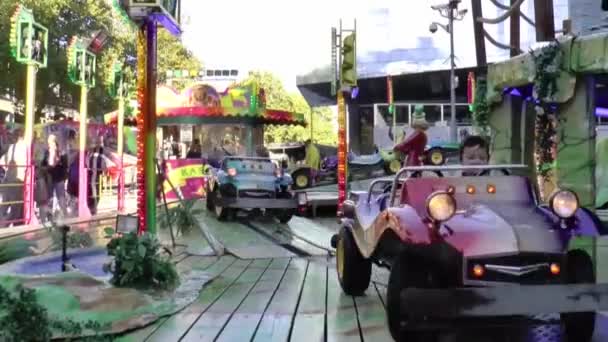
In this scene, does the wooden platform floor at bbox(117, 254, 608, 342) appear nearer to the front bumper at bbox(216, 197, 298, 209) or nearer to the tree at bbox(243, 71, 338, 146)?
the front bumper at bbox(216, 197, 298, 209)

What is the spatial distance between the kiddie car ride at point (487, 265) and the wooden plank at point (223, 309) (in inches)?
57.7

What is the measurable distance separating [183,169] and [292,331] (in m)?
17.0

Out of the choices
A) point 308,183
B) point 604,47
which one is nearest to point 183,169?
point 308,183

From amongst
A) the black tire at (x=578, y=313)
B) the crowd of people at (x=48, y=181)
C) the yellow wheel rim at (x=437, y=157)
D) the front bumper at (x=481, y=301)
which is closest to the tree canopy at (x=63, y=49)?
the crowd of people at (x=48, y=181)

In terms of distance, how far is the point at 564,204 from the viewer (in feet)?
14.6

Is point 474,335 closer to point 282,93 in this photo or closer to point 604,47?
point 604,47

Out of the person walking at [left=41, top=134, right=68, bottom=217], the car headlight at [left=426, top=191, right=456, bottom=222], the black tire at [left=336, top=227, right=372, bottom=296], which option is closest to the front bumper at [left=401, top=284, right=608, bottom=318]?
the car headlight at [left=426, top=191, right=456, bottom=222]

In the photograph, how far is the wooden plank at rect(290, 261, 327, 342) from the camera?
4.93 meters

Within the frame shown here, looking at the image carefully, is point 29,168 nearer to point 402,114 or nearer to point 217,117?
point 217,117

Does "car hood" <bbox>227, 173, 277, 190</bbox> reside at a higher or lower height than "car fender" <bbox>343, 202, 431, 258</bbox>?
higher

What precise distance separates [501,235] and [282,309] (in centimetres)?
230

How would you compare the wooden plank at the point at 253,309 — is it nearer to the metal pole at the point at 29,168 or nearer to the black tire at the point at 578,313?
the black tire at the point at 578,313

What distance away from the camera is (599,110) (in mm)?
13523

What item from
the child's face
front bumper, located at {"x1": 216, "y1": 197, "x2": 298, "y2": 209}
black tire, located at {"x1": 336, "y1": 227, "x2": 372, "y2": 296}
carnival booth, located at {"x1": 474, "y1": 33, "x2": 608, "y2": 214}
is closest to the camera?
the child's face
